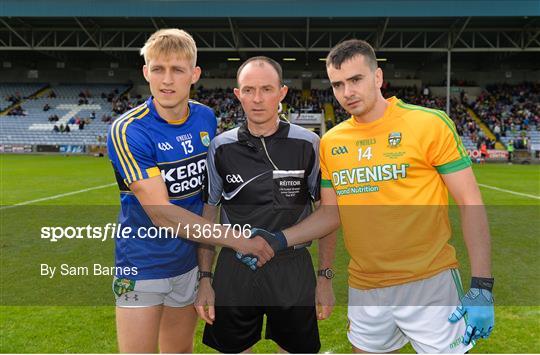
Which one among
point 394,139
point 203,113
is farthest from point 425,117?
point 203,113

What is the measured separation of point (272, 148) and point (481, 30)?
115 feet

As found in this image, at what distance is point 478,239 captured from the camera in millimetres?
2488

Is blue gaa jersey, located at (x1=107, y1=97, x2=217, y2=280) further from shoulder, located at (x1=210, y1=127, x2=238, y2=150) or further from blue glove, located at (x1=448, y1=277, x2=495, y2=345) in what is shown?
blue glove, located at (x1=448, y1=277, x2=495, y2=345)

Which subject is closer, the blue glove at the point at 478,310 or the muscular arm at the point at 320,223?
the blue glove at the point at 478,310

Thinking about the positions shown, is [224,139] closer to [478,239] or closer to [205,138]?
[205,138]

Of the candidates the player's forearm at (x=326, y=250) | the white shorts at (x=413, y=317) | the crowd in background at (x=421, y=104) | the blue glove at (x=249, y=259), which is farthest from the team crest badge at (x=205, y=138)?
the crowd in background at (x=421, y=104)

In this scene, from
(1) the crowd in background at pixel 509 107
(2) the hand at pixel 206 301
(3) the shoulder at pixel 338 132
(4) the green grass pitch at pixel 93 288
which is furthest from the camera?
(1) the crowd in background at pixel 509 107

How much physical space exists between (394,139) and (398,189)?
11.1 inches

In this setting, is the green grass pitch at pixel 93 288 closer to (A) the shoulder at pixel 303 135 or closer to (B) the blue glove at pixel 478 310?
(B) the blue glove at pixel 478 310

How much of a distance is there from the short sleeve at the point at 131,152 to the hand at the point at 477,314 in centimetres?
187

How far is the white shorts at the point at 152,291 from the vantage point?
2.79m

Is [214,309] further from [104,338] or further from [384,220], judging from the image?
[104,338]

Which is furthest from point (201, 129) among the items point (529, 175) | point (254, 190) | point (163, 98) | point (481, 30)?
point (481, 30)

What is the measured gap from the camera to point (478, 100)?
1624 inches
